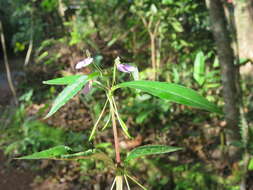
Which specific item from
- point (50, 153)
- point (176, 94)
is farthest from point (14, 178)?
point (176, 94)

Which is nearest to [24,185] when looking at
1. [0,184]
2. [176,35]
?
[0,184]

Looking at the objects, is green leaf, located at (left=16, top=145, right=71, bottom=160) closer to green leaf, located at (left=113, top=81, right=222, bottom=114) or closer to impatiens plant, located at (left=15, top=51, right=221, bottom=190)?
impatiens plant, located at (left=15, top=51, right=221, bottom=190)

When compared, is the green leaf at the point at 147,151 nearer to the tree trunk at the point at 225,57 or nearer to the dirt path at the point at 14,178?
the tree trunk at the point at 225,57

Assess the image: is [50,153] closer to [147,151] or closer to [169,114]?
[147,151]

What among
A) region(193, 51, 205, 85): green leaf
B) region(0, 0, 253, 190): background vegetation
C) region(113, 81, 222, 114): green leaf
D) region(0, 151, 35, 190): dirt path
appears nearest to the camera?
region(113, 81, 222, 114): green leaf

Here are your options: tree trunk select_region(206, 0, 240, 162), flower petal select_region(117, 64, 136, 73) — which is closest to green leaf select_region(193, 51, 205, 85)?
tree trunk select_region(206, 0, 240, 162)

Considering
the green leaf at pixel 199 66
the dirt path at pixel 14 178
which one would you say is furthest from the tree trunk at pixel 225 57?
the dirt path at pixel 14 178
